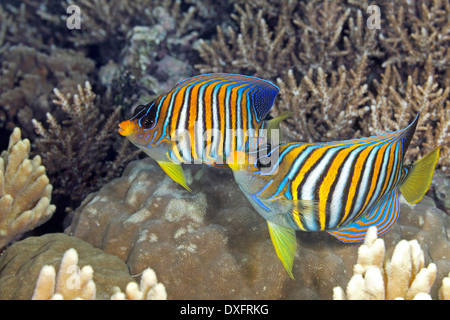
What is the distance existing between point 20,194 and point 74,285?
1.47 meters

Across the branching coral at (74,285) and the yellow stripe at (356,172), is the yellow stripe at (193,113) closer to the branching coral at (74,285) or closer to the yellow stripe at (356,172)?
the branching coral at (74,285)

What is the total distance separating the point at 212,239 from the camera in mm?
2279

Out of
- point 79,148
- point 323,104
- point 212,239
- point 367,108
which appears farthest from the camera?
point 79,148

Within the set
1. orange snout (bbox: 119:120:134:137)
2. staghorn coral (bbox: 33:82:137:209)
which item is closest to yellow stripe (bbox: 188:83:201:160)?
orange snout (bbox: 119:120:134:137)

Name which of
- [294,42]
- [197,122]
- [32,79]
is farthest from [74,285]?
[32,79]

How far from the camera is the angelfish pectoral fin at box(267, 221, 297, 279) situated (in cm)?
164

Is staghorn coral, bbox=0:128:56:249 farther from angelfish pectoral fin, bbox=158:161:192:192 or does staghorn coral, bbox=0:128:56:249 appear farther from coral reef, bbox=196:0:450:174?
coral reef, bbox=196:0:450:174

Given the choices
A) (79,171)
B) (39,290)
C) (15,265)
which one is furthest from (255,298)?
(79,171)

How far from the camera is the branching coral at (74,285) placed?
1.60 m

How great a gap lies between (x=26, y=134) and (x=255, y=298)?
3.61 m

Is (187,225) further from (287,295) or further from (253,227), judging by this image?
(287,295)

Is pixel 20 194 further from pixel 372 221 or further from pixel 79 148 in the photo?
pixel 372 221

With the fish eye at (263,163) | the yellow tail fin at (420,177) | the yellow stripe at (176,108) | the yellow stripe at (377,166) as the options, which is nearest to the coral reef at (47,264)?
the yellow stripe at (176,108)

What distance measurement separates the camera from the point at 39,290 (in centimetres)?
160
